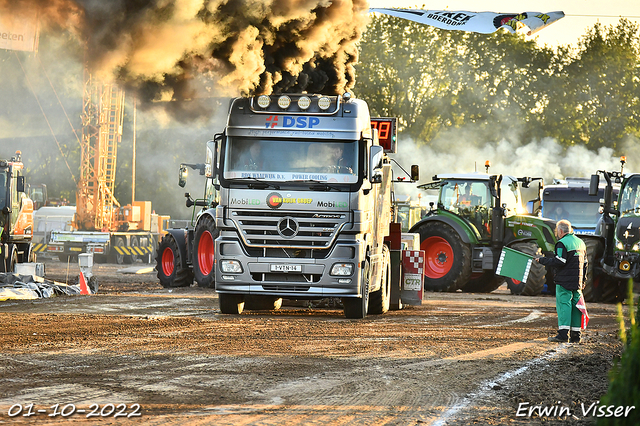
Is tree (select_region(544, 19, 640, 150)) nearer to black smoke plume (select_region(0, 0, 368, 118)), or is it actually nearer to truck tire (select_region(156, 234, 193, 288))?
truck tire (select_region(156, 234, 193, 288))

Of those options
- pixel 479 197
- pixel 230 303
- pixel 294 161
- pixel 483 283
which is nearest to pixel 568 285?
pixel 294 161

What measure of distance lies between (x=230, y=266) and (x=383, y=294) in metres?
3.34

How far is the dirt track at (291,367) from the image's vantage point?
6.64m

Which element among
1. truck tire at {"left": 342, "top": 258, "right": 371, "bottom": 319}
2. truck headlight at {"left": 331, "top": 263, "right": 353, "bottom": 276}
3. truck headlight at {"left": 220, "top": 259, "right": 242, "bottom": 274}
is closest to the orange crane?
truck tire at {"left": 342, "top": 258, "right": 371, "bottom": 319}

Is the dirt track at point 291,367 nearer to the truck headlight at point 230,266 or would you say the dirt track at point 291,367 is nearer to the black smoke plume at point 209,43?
the truck headlight at point 230,266

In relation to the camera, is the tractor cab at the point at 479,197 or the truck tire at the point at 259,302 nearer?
the truck tire at the point at 259,302

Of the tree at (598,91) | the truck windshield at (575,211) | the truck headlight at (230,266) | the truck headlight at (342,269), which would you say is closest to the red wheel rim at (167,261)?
the truck headlight at (230,266)

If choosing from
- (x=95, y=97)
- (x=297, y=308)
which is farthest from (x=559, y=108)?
(x=297, y=308)

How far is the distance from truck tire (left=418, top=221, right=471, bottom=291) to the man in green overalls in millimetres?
11092

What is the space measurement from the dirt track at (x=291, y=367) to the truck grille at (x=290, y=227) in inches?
48.5

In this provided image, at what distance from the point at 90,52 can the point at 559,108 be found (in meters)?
48.2

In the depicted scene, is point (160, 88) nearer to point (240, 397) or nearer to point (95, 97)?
point (240, 397)

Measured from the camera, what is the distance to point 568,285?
11.7m

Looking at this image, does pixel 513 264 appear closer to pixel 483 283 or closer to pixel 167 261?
pixel 483 283
